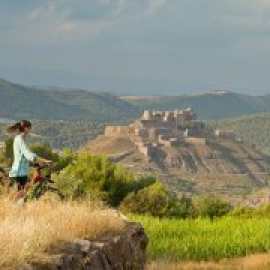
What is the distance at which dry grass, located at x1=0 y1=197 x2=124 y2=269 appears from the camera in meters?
8.13

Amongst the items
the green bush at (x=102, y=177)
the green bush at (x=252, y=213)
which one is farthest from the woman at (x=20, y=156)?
the green bush at (x=102, y=177)

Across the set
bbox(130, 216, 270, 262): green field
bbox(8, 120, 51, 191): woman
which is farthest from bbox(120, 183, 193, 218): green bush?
bbox(8, 120, 51, 191): woman

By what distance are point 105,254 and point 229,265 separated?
20.3 feet

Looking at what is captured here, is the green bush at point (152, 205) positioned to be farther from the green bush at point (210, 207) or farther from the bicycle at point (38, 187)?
the bicycle at point (38, 187)

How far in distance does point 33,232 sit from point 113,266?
2574 mm

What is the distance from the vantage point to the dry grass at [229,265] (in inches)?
571

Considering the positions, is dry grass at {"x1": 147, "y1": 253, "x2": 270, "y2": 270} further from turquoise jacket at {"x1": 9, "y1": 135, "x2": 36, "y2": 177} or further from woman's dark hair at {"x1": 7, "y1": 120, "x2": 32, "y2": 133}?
woman's dark hair at {"x1": 7, "y1": 120, "x2": 32, "y2": 133}

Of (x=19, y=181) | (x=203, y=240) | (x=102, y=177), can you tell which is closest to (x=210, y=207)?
(x=102, y=177)

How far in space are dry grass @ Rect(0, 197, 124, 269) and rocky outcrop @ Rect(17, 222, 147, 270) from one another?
0.18 metres

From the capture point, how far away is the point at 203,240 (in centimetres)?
1883

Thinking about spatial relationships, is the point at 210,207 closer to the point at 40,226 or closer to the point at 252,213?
the point at 252,213

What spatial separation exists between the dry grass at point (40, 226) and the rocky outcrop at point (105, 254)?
0.18m

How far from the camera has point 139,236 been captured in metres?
13.7

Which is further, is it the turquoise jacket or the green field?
the green field
